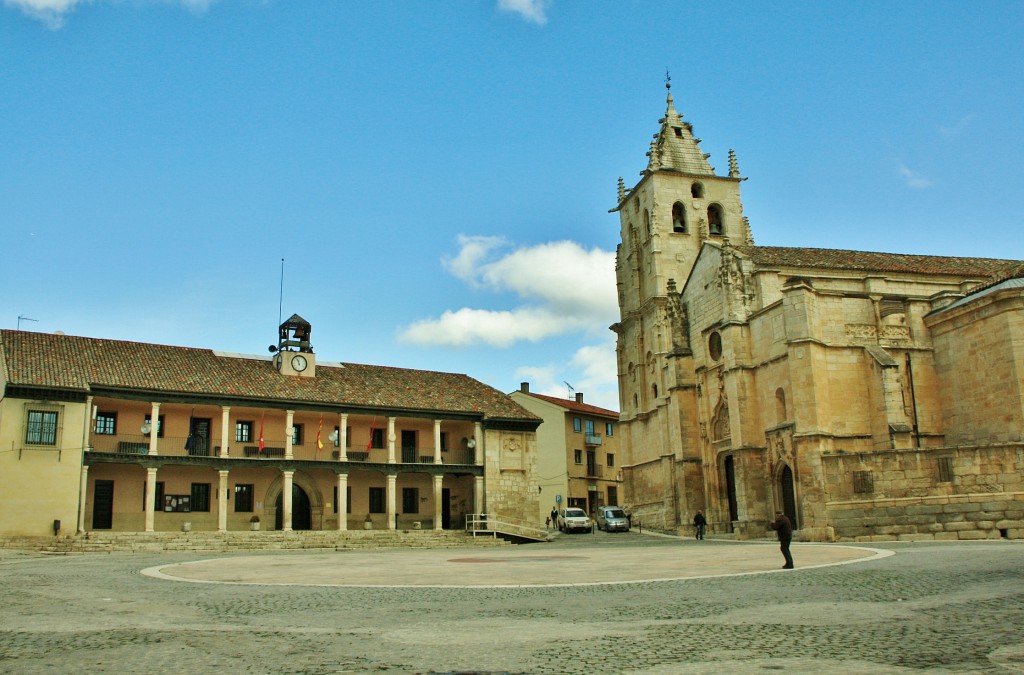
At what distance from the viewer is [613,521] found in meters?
48.8

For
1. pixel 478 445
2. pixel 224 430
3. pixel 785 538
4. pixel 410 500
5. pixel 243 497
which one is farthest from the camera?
pixel 410 500

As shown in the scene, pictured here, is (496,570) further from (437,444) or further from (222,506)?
(437,444)

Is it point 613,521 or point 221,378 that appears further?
point 613,521

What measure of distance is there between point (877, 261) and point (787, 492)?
14.5 metres

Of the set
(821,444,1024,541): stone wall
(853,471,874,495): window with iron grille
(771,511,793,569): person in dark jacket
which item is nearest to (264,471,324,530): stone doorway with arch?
(821,444,1024,541): stone wall

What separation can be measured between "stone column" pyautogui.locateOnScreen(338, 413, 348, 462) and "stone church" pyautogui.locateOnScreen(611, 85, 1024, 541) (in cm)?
1669

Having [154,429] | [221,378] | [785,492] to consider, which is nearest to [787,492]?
[785,492]

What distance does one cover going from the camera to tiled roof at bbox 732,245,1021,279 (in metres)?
42.7

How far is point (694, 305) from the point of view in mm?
47094

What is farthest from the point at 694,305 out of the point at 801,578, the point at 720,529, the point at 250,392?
the point at 801,578

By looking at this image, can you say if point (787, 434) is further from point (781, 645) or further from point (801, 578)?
point (781, 645)

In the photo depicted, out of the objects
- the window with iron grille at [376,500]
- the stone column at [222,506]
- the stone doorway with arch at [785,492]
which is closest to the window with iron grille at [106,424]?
the stone column at [222,506]

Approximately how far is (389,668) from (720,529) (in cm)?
3696

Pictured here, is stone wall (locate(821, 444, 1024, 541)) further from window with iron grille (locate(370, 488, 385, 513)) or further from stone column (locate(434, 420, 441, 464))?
window with iron grille (locate(370, 488, 385, 513))
